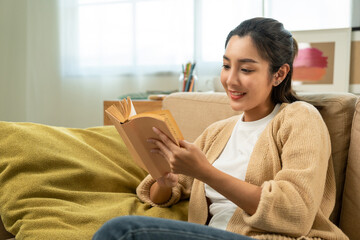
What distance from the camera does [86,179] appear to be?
1.33 m

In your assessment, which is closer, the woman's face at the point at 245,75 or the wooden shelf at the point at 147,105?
the woman's face at the point at 245,75

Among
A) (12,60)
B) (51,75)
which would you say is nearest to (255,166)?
(51,75)

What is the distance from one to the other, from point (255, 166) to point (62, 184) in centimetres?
62

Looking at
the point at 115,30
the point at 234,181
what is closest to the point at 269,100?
the point at 234,181

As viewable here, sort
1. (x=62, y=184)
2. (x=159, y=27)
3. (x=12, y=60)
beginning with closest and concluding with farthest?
(x=62, y=184), (x=159, y=27), (x=12, y=60)

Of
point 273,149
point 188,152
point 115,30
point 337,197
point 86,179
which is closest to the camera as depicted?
point 188,152

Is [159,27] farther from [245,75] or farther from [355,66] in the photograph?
[245,75]

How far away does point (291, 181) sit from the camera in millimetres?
925

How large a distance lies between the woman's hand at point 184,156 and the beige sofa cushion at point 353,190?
0.45 meters

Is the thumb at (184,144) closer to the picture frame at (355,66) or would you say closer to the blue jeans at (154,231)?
the blue jeans at (154,231)

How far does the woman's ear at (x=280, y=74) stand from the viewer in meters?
1.16

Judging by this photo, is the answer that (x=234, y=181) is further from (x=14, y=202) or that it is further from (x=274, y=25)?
(x=14, y=202)

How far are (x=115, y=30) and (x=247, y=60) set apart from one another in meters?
2.50

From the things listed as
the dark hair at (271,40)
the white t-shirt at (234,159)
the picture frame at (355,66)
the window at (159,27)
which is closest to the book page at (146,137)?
the white t-shirt at (234,159)
